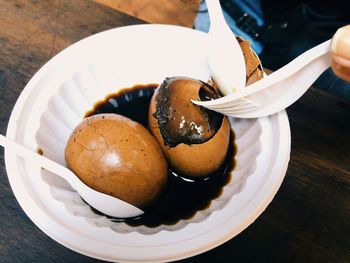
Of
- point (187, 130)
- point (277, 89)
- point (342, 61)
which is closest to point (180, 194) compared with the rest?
point (187, 130)

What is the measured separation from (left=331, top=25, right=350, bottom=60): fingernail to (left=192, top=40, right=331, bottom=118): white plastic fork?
0.04 meters

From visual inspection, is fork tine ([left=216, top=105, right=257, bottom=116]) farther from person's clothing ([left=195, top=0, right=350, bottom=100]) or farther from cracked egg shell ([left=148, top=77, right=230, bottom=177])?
person's clothing ([left=195, top=0, right=350, bottom=100])

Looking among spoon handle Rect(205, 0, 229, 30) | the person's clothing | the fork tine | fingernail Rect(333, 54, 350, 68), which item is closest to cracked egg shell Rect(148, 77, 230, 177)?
the fork tine

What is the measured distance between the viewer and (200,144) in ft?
2.28

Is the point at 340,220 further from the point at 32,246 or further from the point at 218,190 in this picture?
the point at 32,246

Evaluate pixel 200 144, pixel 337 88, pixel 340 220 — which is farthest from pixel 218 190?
pixel 337 88

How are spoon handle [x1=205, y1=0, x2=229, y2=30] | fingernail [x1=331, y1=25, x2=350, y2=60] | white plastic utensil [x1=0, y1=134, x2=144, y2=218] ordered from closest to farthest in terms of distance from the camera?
fingernail [x1=331, y1=25, x2=350, y2=60] → white plastic utensil [x1=0, y1=134, x2=144, y2=218] → spoon handle [x1=205, y1=0, x2=229, y2=30]

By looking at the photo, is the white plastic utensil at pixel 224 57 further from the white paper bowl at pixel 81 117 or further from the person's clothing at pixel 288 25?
the person's clothing at pixel 288 25

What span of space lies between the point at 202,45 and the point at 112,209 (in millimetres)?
406

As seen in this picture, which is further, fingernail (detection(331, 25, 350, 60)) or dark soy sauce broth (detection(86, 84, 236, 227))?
dark soy sauce broth (detection(86, 84, 236, 227))

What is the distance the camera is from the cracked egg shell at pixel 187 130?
2.29ft

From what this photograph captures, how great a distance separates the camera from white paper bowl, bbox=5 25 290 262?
611 mm

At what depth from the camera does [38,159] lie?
66 cm

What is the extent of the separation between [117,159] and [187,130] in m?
0.14
